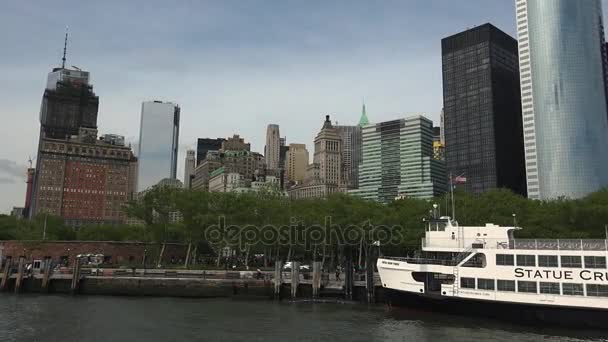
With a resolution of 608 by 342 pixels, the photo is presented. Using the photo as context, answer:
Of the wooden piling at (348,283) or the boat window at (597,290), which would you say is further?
the wooden piling at (348,283)

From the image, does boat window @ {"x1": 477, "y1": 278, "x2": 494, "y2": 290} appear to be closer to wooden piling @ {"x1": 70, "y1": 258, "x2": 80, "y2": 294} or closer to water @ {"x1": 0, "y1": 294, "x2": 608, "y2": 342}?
water @ {"x1": 0, "y1": 294, "x2": 608, "y2": 342}

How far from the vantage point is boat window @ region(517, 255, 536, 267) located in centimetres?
4797

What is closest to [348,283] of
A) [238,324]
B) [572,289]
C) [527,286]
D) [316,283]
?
[316,283]

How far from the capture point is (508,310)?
4819cm

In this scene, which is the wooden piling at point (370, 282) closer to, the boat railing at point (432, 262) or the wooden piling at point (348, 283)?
the wooden piling at point (348, 283)

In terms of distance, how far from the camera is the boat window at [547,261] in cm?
4716

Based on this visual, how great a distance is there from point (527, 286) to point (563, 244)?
4938 millimetres

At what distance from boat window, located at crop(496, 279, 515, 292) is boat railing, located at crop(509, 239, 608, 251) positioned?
130 inches

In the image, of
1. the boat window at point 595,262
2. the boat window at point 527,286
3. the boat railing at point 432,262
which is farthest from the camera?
the boat railing at point 432,262

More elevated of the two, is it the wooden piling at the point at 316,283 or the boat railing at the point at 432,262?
the boat railing at the point at 432,262

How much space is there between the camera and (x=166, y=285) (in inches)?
2539

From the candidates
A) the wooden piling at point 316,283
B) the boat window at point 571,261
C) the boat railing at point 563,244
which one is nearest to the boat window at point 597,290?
the boat window at point 571,261

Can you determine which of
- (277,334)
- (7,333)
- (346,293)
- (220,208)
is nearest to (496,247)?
(346,293)

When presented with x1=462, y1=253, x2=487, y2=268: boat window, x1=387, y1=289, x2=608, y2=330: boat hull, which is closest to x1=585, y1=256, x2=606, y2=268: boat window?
x1=387, y1=289, x2=608, y2=330: boat hull
